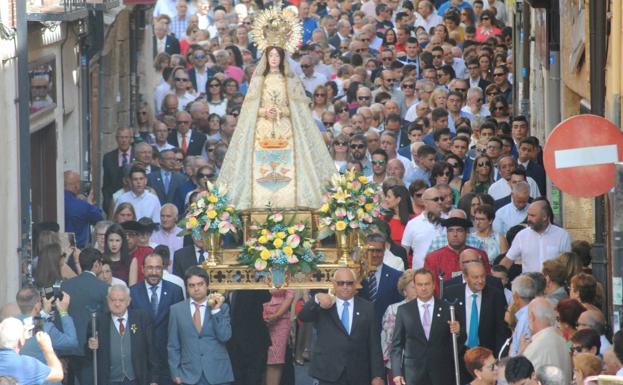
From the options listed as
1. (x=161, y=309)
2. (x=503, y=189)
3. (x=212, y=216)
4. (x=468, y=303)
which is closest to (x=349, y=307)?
(x=468, y=303)

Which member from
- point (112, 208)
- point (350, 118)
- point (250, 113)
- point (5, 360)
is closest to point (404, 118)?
point (350, 118)

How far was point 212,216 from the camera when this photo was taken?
55.9 ft

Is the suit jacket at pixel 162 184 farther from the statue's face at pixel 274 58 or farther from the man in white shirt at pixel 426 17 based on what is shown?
the man in white shirt at pixel 426 17

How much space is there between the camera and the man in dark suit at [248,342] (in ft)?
54.0

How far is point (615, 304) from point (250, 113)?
7342 mm

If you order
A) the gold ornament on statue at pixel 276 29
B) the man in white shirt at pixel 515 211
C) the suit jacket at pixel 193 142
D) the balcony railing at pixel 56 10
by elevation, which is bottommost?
the man in white shirt at pixel 515 211

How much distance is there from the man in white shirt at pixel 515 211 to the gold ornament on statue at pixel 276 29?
8.61 feet

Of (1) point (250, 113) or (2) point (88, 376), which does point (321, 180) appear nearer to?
(1) point (250, 113)

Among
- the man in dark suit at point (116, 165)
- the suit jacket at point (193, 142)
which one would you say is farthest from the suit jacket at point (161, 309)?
the suit jacket at point (193, 142)

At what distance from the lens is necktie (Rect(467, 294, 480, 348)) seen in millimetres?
15555

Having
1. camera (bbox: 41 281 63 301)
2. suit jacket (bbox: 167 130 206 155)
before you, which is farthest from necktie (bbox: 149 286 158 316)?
suit jacket (bbox: 167 130 206 155)

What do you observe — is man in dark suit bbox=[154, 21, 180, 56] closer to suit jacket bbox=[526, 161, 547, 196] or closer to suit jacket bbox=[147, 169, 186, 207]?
suit jacket bbox=[147, 169, 186, 207]

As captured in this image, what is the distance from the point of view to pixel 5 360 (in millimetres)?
12406

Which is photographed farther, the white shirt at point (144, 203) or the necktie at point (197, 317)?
the white shirt at point (144, 203)
